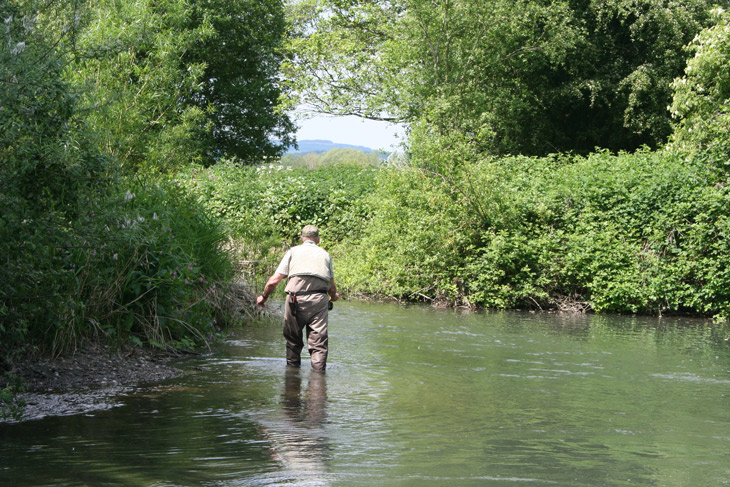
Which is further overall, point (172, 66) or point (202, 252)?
point (172, 66)

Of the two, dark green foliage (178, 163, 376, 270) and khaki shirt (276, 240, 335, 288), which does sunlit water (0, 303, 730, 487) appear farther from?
dark green foliage (178, 163, 376, 270)

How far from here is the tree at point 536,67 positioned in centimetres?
3084

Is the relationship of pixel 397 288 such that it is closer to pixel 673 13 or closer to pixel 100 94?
pixel 100 94

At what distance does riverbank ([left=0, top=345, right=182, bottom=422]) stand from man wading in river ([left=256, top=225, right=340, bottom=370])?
1602 mm

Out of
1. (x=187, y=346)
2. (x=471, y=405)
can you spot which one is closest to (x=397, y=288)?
(x=187, y=346)

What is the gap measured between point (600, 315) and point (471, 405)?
11582 mm

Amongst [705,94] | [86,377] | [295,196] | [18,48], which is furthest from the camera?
[295,196]

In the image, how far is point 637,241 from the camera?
782 inches

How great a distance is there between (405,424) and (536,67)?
96.0 feet

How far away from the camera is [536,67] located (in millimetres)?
35000

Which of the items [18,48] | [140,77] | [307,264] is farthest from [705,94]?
[18,48]

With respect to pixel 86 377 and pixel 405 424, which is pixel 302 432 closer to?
pixel 405 424

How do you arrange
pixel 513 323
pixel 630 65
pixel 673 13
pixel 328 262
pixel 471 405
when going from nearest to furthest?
pixel 471 405
pixel 328 262
pixel 513 323
pixel 673 13
pixel 630 65

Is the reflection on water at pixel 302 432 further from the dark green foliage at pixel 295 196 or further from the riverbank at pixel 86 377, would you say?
the dark green foliage at pixel 295 196
